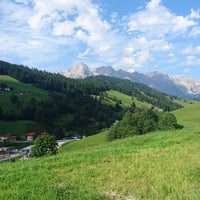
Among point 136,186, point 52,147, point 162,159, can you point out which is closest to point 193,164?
point 162,159

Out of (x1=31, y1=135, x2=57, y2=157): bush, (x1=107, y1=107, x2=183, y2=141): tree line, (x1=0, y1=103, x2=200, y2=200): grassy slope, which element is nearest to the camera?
(x1=0, y1=103, x2=200, y2=200): grassy slope

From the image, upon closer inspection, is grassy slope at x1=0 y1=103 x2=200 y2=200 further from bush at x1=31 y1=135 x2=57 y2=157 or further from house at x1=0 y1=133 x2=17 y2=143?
house at x1=0 y1=133 x2=17 y2=143

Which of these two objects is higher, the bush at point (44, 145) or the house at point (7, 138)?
the bush at point (44, 145)

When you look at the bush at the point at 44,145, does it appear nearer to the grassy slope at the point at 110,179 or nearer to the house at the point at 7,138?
the grassy slope at the point at 110,179

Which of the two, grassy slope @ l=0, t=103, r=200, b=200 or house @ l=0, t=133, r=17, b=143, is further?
house @ l=0, t=133, r=17, b=143

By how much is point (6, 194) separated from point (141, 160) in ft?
26.9

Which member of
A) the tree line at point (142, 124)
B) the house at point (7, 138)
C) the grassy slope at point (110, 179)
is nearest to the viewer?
the grassy slope at point (110, 179)

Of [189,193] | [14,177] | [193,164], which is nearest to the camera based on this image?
[189,193]

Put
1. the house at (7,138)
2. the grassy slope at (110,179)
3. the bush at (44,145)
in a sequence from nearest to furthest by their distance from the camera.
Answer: the grassy slope at (110,179)
the bush at (44,145)
the house at (7,138)

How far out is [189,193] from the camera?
12820mm

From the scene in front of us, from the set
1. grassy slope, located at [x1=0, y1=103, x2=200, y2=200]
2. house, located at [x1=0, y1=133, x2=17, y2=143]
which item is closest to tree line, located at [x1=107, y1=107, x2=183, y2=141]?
grassy slope, located at [x1=0, y1=103, x2=200, y2=200]

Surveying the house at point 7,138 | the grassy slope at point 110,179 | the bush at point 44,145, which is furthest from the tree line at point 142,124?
the house at point 7,138

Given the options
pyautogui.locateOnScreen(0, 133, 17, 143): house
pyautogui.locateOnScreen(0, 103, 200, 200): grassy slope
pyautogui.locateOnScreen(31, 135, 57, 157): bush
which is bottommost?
pyautogui.locateOnScreen(0, 133, 17, 143): house

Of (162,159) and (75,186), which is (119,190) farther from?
(162,159)
